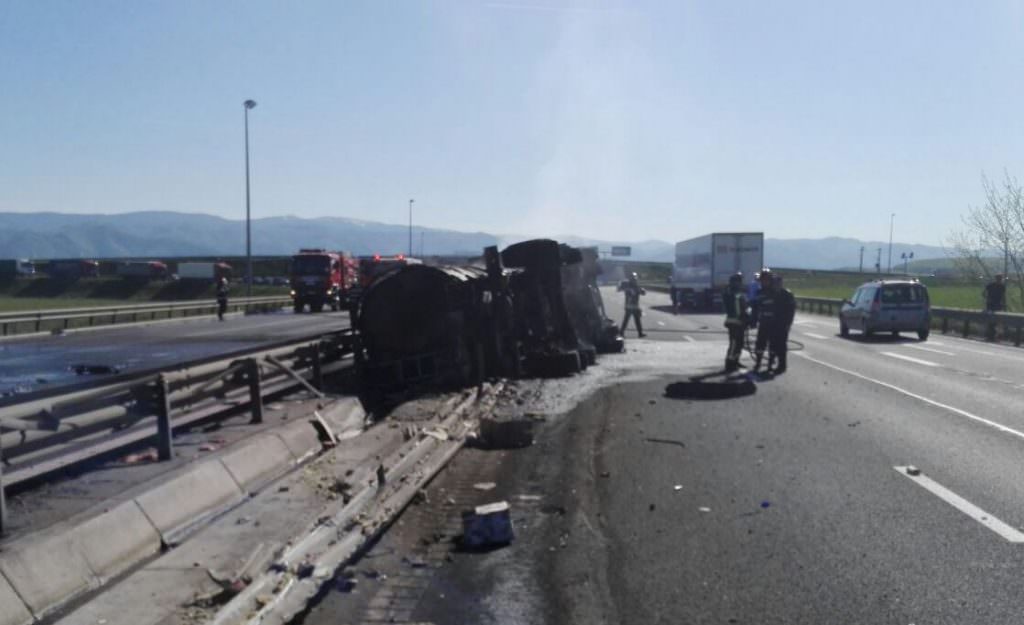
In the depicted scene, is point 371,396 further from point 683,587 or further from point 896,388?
point 683,587

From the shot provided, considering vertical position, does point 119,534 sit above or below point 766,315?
below

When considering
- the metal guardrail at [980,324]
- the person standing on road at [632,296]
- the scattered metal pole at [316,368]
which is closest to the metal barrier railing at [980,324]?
the metal guardrail at [980,324]

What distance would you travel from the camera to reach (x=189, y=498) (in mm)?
8438

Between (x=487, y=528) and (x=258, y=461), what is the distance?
3.12 metres

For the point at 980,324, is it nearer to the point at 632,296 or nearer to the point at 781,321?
the point at 632,296

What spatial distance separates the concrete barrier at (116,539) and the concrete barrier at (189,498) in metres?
0.15

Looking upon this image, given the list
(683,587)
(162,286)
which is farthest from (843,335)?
(162,286)

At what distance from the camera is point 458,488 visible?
10195 millimetres

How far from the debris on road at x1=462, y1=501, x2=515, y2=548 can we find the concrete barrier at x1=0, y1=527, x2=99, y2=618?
2.53 metres

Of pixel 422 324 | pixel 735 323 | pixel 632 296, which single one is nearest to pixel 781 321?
pixel 735 323

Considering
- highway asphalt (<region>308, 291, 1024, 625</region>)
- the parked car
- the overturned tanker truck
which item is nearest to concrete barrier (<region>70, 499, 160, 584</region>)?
highway asphalt (<region>308, 291, 1024, 625</region>)

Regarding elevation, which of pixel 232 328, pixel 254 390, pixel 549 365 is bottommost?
pixel 232 328

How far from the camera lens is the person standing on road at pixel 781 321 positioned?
2167cm

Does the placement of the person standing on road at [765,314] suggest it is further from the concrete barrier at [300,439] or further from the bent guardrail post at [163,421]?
the bent guardrail post at [163,421]
